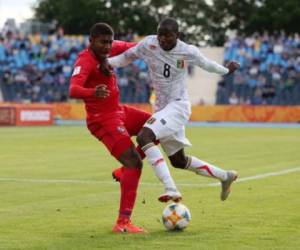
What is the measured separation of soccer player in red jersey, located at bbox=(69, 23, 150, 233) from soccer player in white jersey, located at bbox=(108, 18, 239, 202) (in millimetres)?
315

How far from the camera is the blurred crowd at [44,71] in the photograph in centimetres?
4809

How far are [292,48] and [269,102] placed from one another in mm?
3910

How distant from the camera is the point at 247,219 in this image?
33.8ft

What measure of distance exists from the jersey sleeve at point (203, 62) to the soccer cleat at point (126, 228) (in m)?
2.14

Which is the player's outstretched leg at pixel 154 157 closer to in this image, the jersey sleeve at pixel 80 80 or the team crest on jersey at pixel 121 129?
the team crest on jersey at pixel 121 129

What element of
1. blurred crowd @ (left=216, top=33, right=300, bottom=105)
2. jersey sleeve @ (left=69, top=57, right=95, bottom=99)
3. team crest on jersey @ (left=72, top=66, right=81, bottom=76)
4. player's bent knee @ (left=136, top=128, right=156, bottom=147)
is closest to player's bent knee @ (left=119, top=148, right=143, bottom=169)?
player's bent knee @ (left=136, top=128, right=156, bottom=147)

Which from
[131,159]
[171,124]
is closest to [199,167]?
[171,124]

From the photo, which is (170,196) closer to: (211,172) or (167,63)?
(211,172)

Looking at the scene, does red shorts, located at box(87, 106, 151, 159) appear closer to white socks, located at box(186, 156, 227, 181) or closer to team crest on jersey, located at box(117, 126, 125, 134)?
team crest on jersey, located at box(117, 126, 125, 134)

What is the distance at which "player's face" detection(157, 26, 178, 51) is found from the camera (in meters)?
9.96

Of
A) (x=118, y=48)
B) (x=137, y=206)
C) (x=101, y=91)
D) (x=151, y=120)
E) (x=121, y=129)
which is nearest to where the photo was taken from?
(x=101, y=91)

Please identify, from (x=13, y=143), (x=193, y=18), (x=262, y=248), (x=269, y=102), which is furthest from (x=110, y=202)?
(x=193, y=18)

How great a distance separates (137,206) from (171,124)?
5.77ft

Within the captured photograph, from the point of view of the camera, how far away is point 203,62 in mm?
10414
